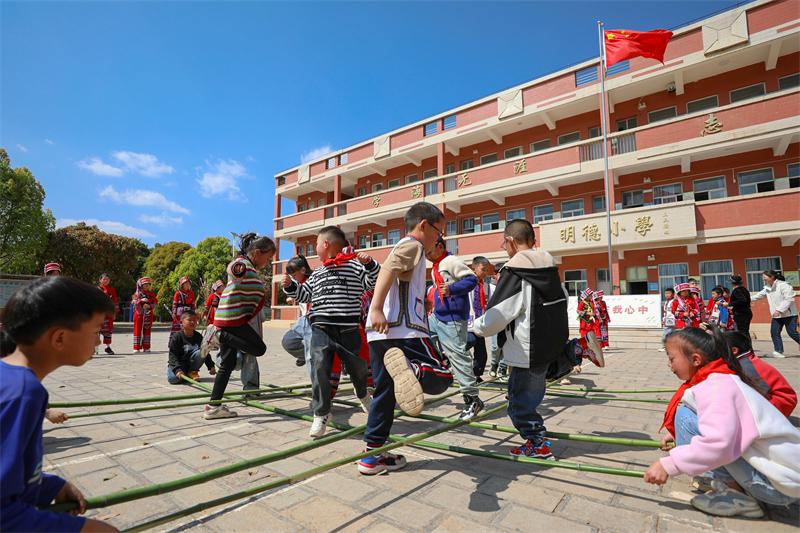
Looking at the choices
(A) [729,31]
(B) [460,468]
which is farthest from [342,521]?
(A) [729,31]

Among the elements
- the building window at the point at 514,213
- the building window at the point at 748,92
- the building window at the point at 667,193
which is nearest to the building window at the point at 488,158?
the building window at the point at 514,213

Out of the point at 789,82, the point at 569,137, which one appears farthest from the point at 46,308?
the point at 789,82

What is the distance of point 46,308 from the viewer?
1.28 meters

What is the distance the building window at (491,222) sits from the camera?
824 inches

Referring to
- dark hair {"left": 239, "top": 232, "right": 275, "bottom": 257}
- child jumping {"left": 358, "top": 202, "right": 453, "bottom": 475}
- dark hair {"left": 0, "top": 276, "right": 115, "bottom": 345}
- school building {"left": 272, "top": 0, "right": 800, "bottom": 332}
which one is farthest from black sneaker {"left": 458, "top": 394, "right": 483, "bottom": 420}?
school building {"left": 272, "top": 0, "right": 800, "bottom": 332}

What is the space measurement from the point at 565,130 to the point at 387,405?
20341 mm

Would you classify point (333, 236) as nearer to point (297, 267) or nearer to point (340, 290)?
point (340, 290)

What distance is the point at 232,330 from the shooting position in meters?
4.06

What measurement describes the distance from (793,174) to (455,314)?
57.1 feet

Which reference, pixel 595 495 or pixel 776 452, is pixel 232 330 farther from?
pixel 776 452

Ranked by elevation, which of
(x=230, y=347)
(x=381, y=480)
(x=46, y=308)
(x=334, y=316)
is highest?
(x=46, y=308)

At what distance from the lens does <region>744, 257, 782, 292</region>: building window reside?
14258 mm

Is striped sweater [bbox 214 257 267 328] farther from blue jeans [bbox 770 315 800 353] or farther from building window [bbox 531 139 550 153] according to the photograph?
building window [bbox 531 139 550 153]

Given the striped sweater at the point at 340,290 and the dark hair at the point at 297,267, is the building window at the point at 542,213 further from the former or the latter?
the striped sweater at the point at 340,290
